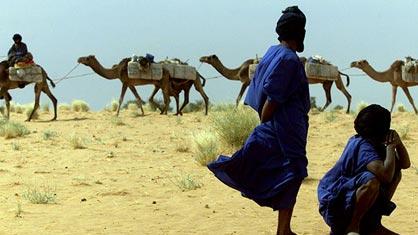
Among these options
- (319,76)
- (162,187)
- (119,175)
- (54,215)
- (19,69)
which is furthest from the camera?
(319,76)

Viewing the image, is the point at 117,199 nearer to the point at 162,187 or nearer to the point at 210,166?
the point at 162,187

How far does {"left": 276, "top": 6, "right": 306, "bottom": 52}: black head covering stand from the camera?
21.3ft

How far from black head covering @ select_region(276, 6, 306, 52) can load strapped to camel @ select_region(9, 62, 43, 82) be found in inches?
722

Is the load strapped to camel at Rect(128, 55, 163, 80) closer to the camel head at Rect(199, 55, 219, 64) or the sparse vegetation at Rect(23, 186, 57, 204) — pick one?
the camel head at Rect(199, 55, 219, 64)

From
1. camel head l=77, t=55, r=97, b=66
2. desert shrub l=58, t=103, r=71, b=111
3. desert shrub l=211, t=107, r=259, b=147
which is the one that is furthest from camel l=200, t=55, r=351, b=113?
desert shrub l=211, t=107, r=259, b=147

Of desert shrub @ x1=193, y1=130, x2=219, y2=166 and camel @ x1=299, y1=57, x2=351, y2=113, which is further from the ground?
desert shrub @ x1=193, y1=130, x2=219, y2=166

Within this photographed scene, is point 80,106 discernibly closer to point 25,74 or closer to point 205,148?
point 25,74

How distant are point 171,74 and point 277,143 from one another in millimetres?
20986

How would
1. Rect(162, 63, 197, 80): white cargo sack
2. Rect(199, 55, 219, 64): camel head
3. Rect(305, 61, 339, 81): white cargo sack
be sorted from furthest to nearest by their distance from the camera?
Rect(199, 55, 219, 64): camel head → Rect(162, 63, 197, 80): white cargo sack → Rect(305, 61, 339, 81): white cargo sack

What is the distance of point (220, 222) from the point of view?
8227 mm

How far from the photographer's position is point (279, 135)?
6.35 meters

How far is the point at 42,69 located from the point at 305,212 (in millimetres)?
17470

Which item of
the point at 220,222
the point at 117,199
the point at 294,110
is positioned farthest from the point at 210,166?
the point at 117,199

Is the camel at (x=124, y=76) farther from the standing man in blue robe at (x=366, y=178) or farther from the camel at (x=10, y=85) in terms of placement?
the standing man in blue robe at (x=366, y=178)
